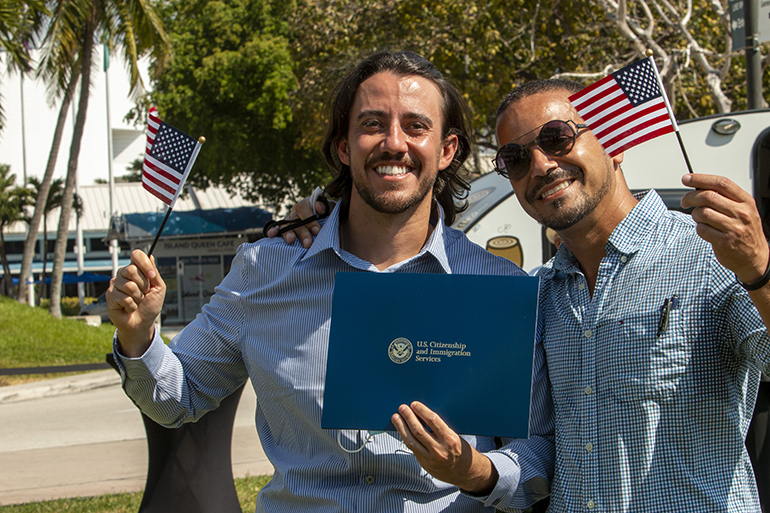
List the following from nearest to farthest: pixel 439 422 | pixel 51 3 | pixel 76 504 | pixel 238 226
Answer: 1. pixel 439 422
2. pixel 76 504
3. pixel 51 3
4. pixel 238 226

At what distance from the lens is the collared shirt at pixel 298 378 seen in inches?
85.6

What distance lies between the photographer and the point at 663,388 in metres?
2.02

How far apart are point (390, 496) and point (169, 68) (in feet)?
72.3

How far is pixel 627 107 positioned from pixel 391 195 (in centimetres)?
78

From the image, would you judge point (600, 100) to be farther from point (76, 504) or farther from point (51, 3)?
point (51, 3)

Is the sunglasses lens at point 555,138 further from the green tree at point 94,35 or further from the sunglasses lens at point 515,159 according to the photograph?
the green tree at point 94,35

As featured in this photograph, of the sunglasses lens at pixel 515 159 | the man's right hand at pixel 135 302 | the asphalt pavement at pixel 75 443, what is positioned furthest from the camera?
the asphalt pavement at pixel 75 443

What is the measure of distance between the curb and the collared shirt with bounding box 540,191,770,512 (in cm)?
1012

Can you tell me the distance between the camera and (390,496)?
7.12 ft

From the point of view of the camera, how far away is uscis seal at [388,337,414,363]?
6.39ft

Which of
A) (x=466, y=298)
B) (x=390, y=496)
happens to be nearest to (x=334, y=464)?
(x=390, y=496)

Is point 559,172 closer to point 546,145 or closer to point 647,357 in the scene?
point 546,145

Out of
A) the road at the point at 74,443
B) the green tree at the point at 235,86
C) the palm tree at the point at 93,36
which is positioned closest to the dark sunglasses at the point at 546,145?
the road at the point at 74,443

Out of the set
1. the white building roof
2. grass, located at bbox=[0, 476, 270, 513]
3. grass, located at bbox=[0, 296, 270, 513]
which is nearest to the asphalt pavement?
grass, located at bbox=[0, 476, 270, 513]
